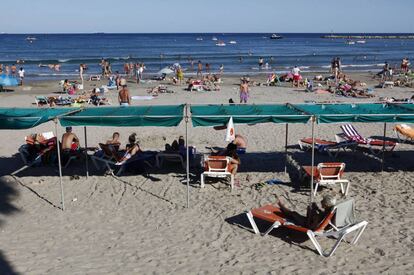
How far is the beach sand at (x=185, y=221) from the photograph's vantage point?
6.95 metres

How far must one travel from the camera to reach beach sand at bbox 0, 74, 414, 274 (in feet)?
22.8

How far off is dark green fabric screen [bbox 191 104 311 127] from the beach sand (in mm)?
1555

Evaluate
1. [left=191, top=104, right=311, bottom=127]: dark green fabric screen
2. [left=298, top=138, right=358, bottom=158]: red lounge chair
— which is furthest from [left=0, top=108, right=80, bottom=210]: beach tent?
[left=298, top=138, right=358, bottom=158]: red lounge chair

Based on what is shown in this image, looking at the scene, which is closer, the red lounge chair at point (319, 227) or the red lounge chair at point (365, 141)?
the red lounge chair at point (319, 227)

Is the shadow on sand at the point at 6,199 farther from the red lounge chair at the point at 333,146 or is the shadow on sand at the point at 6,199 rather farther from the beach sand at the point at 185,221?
the red lounge chair at the point at 333,146

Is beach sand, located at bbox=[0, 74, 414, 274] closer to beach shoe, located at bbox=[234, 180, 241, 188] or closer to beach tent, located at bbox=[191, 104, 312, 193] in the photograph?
Result: beach shoe, located at bbox=[234, 180, 241, 188]

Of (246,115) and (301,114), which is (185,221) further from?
(301,114)

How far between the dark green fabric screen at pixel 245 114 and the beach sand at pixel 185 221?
5.10 ft

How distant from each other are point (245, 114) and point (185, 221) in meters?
2.54

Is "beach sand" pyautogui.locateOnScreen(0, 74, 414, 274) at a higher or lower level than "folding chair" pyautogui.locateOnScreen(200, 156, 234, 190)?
lower

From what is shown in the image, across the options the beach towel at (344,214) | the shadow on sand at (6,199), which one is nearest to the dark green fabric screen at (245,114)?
the beach towel at (344,214)

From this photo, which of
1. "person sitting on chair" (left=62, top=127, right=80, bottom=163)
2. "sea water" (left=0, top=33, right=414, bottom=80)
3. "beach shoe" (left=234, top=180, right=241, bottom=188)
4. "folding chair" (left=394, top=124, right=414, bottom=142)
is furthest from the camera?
"sea water" (left=0, top=33, right=414, bottom=80)

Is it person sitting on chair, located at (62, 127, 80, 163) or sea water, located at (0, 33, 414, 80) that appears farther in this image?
sea water, located at (0, 33, 414, 80)

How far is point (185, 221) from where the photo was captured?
8.53 metres
